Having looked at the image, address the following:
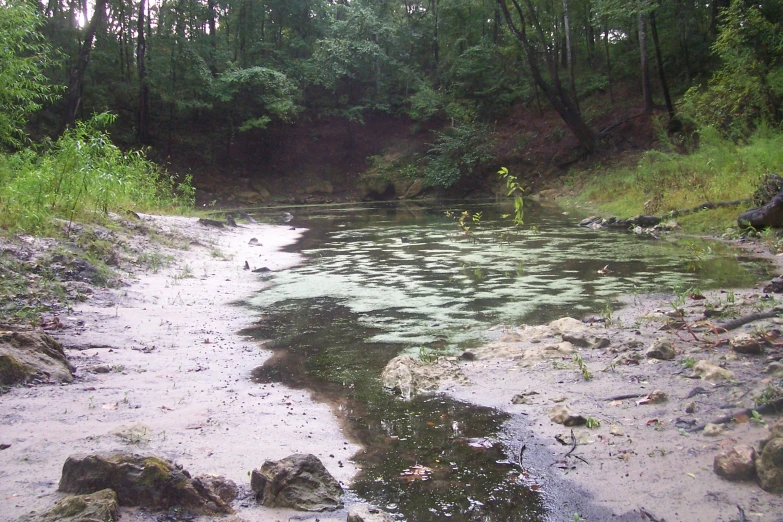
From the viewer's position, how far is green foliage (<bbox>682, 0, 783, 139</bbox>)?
45.6 feet

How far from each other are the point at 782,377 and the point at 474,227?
11.7 metres

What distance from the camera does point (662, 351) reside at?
428cm

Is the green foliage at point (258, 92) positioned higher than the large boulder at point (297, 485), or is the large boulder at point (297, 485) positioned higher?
the green foliage at point (258, 92)

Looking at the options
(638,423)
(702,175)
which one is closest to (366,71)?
(702,175)

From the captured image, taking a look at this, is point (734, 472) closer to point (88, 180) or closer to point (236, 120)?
point (88, 180)

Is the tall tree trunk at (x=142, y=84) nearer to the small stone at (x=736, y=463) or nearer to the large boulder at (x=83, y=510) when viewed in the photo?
the large boulder at (x=83, y=510)

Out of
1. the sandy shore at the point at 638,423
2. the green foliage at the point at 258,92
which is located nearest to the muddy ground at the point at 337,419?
the sandy shore at the point at 638,423

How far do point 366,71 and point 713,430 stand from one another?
1331 inches

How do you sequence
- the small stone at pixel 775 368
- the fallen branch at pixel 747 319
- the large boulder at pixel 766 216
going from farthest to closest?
the large boulder at pixel 766 216 → the fallen branch at pixel 747 319 → the small stone at pixel 775 368

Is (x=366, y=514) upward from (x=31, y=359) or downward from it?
A: downward

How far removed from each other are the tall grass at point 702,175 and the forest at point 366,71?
612 cm

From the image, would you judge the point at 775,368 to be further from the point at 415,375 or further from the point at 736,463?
the point at 415,375

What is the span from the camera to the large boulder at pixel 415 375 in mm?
4246

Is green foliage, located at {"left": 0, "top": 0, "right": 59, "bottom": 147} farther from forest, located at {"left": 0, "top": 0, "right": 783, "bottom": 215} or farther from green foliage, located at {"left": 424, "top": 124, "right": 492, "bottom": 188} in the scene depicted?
green foliage, located at {"left": 424, "top": 124, "right": 492, "bottom": 188}
